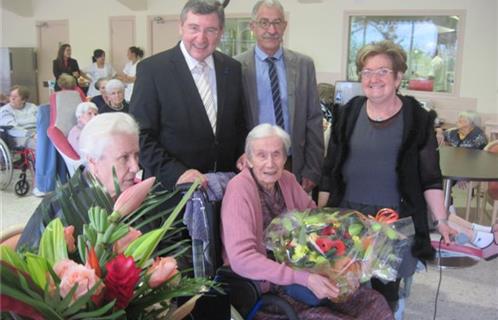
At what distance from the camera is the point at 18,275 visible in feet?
1.89

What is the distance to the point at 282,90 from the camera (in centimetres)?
231

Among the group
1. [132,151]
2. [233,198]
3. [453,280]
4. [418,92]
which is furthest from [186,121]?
[418,92]

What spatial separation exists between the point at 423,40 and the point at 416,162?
6019mm

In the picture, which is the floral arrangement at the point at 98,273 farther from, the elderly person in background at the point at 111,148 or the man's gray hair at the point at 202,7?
the man's gray hair at the point at 202,7

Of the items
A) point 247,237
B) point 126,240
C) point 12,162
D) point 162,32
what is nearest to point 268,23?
point 247,237

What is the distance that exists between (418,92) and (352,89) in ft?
4.36

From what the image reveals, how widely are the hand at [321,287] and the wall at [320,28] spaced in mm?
5189

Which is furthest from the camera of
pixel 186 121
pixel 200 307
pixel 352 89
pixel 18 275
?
pixel 352 89

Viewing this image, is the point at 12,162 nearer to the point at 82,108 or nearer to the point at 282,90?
the point at 82,108

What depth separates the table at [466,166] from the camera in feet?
10.0

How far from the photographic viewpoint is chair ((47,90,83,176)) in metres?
4.19

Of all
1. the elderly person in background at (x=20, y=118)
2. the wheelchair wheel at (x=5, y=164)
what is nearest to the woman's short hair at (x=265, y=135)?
the wheelchair wheel at (x=5, y=164)

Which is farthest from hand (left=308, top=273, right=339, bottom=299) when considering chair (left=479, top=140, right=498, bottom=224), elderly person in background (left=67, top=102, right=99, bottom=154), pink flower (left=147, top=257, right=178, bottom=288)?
elderly person in background (left=67, top=102, right=99, bottom=154)

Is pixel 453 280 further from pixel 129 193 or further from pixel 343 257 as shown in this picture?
pixel 129 193
